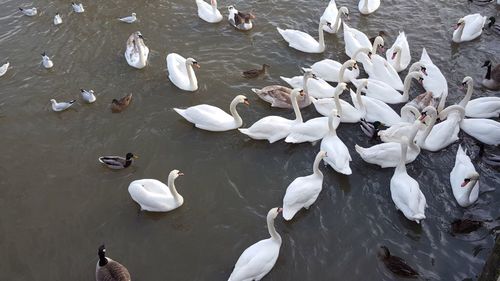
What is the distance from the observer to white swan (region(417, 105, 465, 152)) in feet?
31.1

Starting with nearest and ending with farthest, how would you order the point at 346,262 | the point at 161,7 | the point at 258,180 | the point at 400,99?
the point at 346,262, the point at 258,180, the point at 400,99, the point at 161,7

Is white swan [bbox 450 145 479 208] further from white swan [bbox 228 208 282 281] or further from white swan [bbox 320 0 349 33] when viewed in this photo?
white swan [bbox 320 0 349 33]

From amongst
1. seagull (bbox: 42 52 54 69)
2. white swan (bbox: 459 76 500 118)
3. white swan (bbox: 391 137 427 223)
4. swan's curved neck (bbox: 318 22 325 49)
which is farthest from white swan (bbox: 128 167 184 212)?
white swan (bbox: 459 76 500 118)

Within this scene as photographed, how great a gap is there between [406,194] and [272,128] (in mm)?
2868

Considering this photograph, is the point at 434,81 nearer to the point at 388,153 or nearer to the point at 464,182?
the point at 388,153

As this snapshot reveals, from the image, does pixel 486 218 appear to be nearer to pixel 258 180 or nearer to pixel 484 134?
pixel 484 134

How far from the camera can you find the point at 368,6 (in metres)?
13.6

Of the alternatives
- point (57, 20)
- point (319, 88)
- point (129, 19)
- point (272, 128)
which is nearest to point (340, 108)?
point (319, 88)

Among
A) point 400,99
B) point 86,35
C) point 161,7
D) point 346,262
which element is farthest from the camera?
point 161,7

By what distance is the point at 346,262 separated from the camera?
779 cm

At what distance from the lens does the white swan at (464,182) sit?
838 cm

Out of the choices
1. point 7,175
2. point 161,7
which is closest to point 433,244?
point 7,175

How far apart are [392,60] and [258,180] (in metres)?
4.79

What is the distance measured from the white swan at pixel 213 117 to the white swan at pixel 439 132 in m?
3.54
